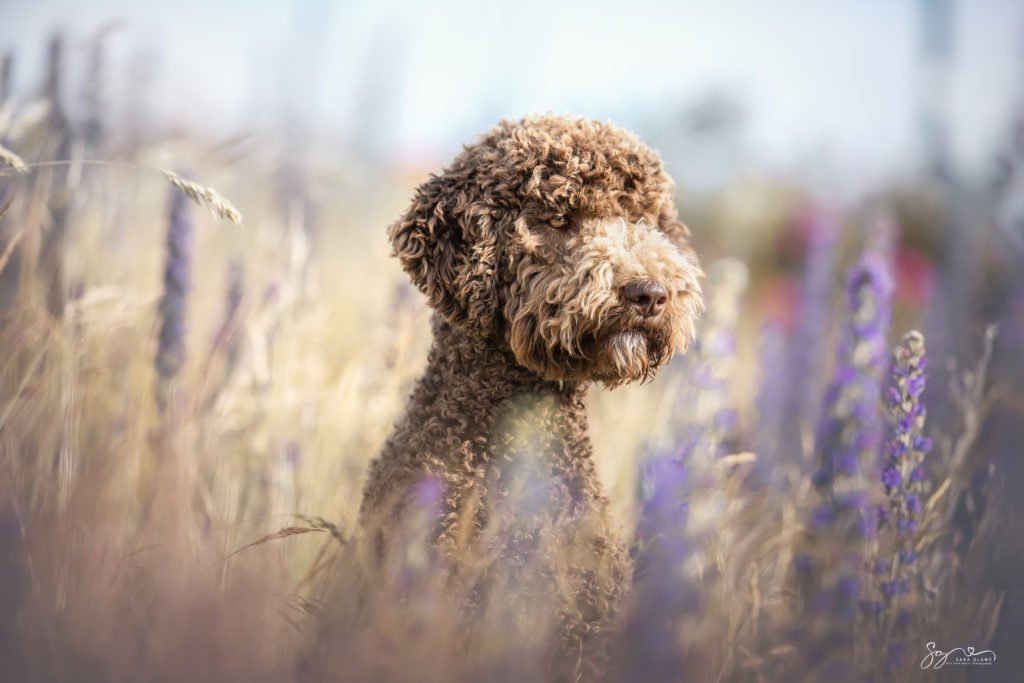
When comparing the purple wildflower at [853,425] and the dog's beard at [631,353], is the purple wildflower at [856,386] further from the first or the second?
the dog's beard at [631,353]

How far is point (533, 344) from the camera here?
2447 millimetres

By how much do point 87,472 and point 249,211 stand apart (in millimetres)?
6271

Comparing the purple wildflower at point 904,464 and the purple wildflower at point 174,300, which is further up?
the purple wildflower at point 174,300

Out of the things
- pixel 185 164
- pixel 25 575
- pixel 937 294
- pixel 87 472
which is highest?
pixel 185 164

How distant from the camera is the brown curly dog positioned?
236cm

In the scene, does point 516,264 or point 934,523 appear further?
point 934,523

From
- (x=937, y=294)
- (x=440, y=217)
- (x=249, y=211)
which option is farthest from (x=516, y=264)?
(x=249, y=211)

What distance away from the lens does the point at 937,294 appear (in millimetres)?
6074

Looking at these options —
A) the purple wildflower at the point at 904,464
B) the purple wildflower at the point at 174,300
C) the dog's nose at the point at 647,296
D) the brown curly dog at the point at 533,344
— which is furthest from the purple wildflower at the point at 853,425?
the purple wildflower at the point at 174,300

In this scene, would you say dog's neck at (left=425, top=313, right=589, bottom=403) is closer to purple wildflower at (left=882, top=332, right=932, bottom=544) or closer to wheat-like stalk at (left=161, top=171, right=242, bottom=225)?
wheat-like stalk at (left=161, top=171, right=242, bottom=225)

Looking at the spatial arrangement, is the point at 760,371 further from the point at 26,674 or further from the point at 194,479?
the point at 26,674

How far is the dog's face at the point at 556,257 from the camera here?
7.86 feet

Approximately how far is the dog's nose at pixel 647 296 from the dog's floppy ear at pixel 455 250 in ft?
1.37

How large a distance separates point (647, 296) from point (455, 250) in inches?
24.5
